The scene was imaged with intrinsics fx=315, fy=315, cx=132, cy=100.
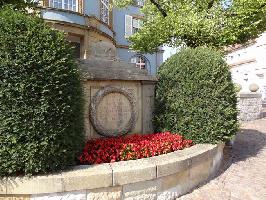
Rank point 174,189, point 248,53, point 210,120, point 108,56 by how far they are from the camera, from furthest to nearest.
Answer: point 248,53
point 108,56
point 210,120
point 174,189

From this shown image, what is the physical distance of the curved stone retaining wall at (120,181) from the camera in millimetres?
4078

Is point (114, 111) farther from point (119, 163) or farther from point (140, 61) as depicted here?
point (140, 61)

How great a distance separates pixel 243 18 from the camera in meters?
11.4

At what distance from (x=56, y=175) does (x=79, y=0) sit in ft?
46.8

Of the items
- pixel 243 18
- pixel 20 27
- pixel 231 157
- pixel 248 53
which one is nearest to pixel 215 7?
pixel 243 18

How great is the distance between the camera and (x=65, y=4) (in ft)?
54.4

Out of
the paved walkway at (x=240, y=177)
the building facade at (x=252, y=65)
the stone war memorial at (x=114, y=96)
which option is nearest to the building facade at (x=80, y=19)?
the stone war memorial at (x=114, y=96)

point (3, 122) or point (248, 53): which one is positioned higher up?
point (248, 53)

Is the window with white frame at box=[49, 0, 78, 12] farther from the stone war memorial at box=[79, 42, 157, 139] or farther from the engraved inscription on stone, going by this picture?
the engraved inscription on stone

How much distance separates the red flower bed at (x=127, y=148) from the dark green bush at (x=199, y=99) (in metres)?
0.56

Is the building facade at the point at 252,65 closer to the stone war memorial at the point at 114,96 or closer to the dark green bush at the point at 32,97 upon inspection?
the stone war memorial at the point at 114,96

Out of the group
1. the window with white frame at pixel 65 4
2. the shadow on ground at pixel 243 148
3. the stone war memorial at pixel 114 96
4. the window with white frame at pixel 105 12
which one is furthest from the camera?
the window with white frame at pixel 105 12

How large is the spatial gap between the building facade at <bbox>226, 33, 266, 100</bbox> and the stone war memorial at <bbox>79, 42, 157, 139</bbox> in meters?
20.3

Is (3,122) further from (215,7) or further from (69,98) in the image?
(215,7)
